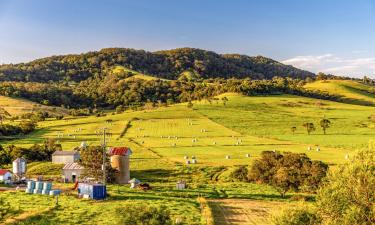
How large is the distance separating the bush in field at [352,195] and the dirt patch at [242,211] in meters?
8.10

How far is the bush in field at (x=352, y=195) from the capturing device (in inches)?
1355

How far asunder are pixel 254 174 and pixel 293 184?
8.46 metres

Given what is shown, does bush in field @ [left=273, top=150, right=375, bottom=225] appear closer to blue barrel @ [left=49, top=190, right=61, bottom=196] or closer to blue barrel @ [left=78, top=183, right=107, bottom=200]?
blue barrel @ [left=78, top=183, right=107, bottom=200]

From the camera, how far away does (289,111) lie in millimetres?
172750

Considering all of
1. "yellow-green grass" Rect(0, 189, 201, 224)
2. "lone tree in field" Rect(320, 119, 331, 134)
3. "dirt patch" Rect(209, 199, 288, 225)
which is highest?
"lone tree in field" Rect(320, 119, 331, 134)

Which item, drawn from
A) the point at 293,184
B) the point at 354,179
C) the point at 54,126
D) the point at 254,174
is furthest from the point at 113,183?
the point at 54,126

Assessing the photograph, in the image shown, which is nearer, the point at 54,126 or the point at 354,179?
the point at 354,179

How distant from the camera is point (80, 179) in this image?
243 feet

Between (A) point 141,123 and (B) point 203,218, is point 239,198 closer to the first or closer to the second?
(B) point 203,218

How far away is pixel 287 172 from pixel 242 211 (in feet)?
56.2

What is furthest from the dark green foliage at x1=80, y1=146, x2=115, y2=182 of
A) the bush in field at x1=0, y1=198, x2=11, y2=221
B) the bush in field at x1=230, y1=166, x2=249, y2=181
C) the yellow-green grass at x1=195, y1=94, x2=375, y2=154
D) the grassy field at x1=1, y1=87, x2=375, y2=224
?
the yellow-green grass at x1=195, y1=94, x2=375, y2=154

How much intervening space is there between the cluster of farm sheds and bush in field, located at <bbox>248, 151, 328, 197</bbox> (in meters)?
13.9

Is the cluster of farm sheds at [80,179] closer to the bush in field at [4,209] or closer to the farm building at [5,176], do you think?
the farm building at [5,176]

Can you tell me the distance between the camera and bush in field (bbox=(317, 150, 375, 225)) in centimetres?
3441
